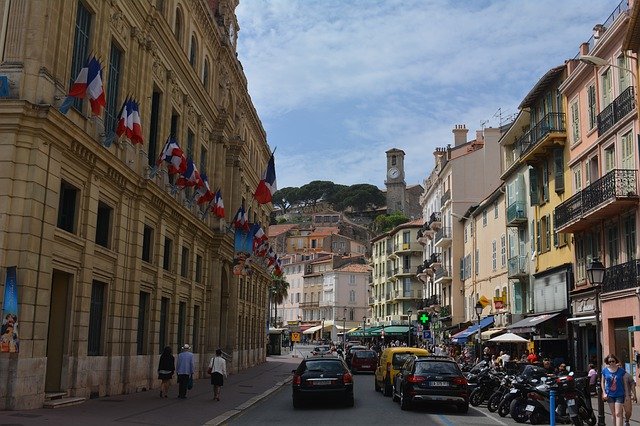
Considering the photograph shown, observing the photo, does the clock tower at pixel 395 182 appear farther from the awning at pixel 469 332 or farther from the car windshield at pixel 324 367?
the car windshield at pixel 324 367

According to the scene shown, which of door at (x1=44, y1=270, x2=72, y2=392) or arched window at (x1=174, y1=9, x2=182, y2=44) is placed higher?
arched window at (x1=174, y1=9, x2=182, y2=44)

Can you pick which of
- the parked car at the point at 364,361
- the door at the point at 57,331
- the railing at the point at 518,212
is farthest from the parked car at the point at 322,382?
the parked car at the point at 364,361

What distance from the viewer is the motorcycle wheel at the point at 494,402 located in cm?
1992

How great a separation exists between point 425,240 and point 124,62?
53587 millimetres

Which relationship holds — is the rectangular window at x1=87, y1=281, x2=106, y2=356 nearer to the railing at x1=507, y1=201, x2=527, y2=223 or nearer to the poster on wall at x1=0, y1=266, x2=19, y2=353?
the poster on wall at x1=0, y1=266, x2=19, y2=353

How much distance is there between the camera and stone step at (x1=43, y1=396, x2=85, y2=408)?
17.4 meters

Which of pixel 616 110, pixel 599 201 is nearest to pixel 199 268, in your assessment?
pixel 599 201

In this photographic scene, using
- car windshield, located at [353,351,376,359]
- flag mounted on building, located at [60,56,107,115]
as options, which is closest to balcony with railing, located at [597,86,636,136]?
flag mounted on building, located at [60,56,107,115]

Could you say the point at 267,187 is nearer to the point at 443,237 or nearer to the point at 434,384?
the point at 434,384

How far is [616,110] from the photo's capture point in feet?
86.9

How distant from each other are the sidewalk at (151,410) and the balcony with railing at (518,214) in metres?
18.0

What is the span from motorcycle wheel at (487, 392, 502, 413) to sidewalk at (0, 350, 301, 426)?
7.22 m

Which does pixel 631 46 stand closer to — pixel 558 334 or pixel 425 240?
pixel 558 334

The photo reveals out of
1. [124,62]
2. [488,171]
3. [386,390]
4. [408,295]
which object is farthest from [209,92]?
[408,295]
